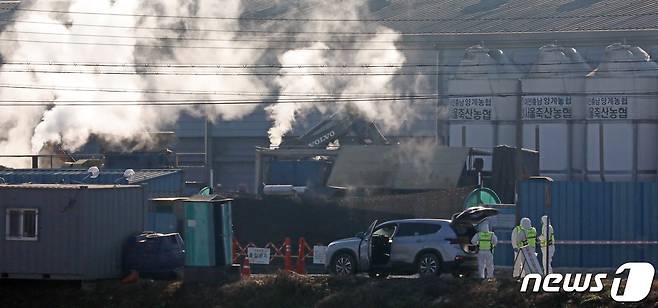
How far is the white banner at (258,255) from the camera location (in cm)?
3441

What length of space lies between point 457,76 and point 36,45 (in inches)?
802

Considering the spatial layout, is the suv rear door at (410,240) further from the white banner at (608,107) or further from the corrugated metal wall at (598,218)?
the white banner at (608,107)

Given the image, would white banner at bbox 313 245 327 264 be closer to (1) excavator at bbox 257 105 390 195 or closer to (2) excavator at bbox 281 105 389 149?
(1) excavator at bbox 257 105 390 195

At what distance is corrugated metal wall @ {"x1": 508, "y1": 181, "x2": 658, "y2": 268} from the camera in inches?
1238

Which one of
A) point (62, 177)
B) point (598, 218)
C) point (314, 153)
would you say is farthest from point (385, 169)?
point (598, 218)

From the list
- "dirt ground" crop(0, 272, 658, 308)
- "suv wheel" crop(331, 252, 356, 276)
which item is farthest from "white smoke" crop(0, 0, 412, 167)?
"suv wheel" crop(331, 252, 356, 276)

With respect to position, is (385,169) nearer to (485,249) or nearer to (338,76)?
(338,76)

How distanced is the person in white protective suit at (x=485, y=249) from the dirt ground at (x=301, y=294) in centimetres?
106

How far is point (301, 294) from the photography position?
24.6 m

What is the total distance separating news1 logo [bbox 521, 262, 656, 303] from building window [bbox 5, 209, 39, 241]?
1195 centimetres

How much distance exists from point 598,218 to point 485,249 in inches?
328

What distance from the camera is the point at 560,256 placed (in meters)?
31.9

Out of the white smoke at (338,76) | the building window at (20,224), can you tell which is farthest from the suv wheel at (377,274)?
the white smoke at (338,76)

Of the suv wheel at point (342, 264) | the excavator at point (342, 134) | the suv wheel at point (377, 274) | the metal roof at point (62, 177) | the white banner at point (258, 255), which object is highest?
the excavator at point (342, 134)
